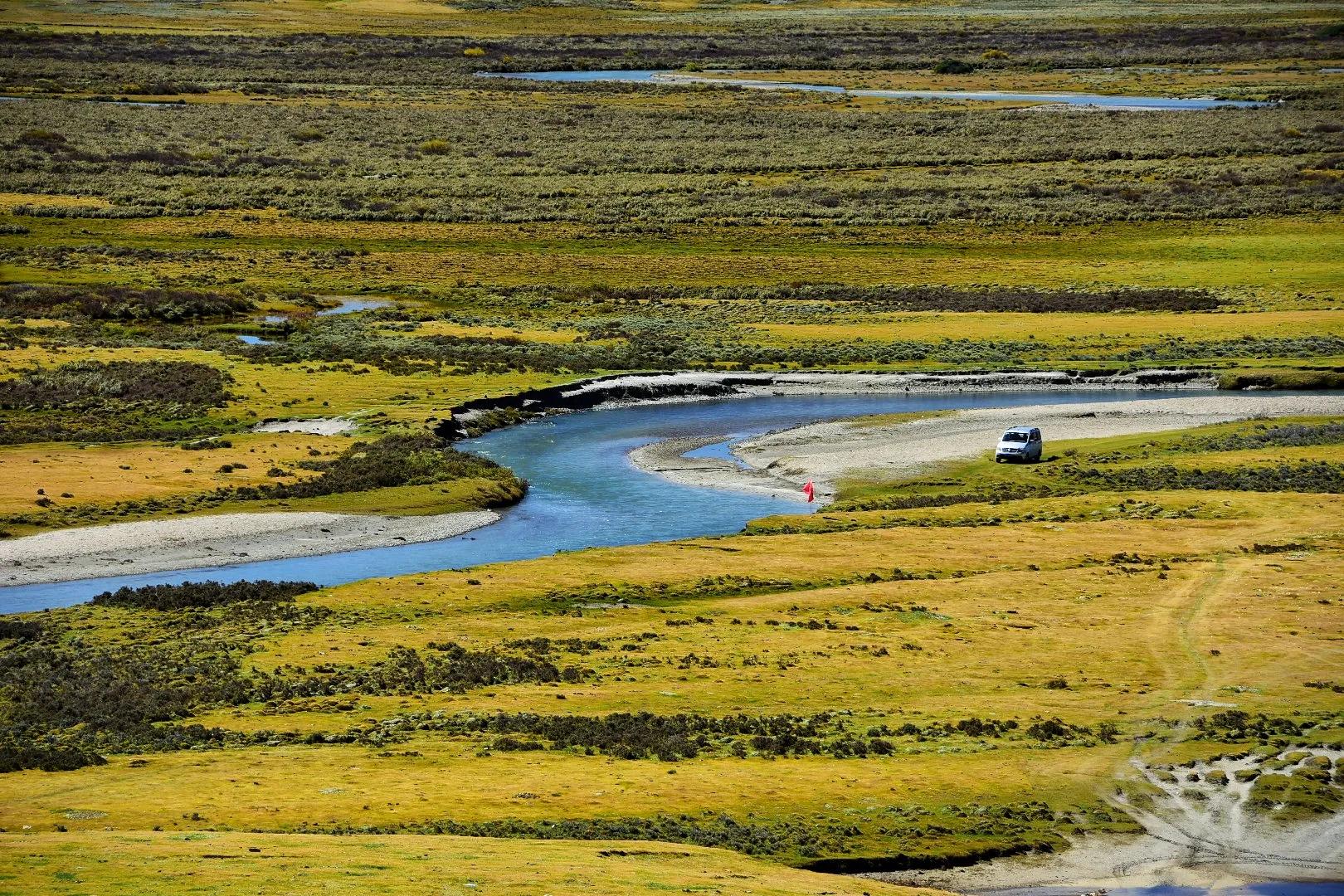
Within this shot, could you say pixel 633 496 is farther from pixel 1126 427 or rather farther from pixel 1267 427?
pixel 1267 427

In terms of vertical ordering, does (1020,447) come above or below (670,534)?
above

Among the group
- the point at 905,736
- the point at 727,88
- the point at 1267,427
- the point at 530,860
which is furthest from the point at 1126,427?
the point at 727,88

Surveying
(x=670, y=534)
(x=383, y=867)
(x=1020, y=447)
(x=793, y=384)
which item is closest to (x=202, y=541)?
(x=670, y=534)

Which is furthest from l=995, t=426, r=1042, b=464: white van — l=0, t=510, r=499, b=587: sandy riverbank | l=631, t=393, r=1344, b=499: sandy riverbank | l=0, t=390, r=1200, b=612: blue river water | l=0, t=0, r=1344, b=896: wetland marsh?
l=0, t=510, r=499, b=587: sandy riverbank

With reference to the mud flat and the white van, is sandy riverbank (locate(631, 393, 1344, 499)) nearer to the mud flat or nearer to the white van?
the white van

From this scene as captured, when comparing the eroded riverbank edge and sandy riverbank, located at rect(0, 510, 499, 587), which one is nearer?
sandy riverbank, located at rect(0, 510, 499, 587)

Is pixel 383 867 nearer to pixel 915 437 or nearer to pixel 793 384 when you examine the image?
pixel 915 437
